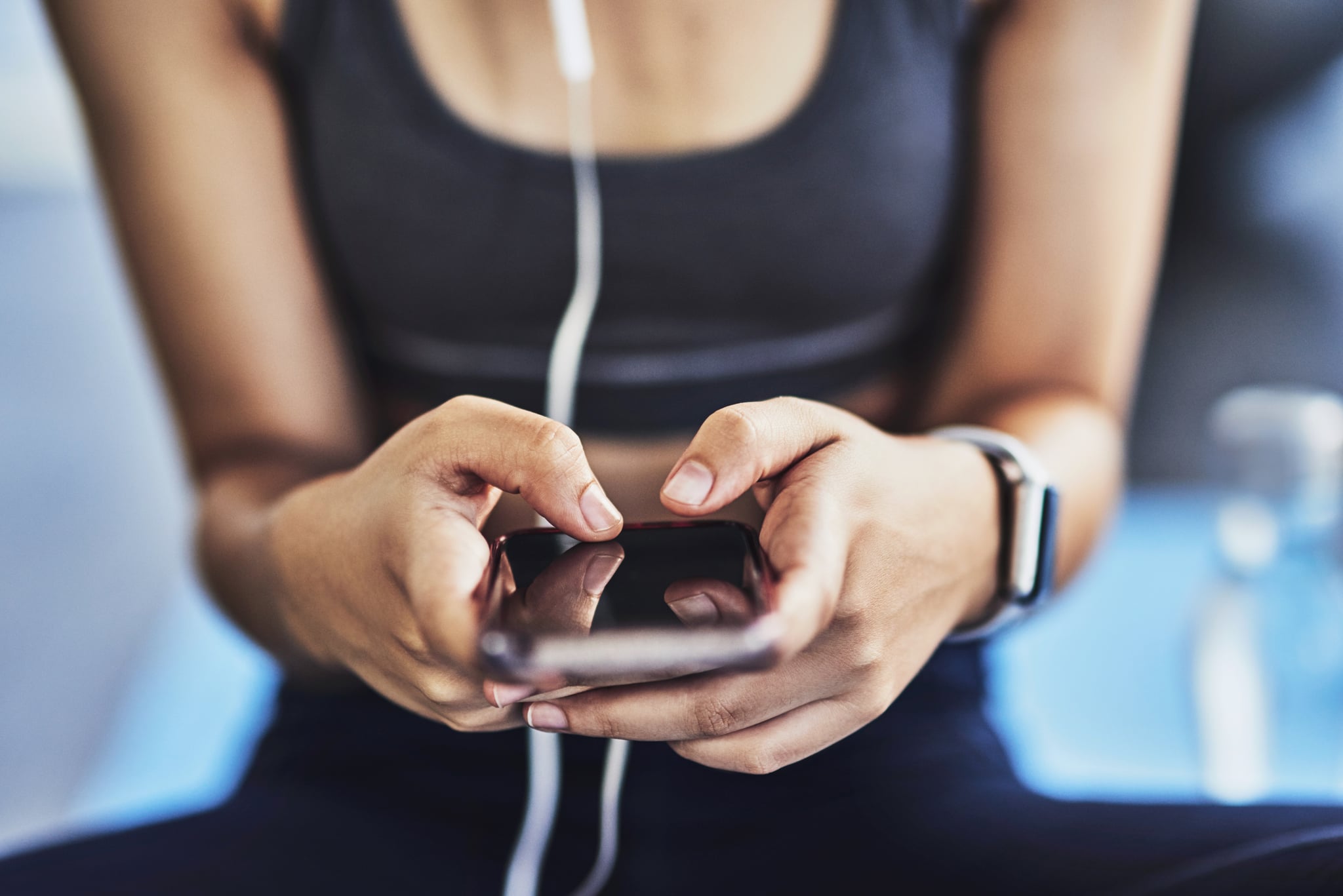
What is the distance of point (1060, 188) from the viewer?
46 centimetres

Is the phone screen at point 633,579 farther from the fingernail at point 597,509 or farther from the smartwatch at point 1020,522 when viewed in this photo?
the smartwatch at point 1020,522

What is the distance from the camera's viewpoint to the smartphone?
0.21 meters

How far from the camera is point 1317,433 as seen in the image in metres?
0.69

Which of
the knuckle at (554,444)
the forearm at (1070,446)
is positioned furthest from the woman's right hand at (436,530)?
the forearm at (1070,446)

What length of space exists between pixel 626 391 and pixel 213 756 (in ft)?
1.73

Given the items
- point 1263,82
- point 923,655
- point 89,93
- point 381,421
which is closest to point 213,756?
point 381,421

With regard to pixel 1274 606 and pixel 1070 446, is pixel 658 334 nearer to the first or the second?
pixel 1070 446

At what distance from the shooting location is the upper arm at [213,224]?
0.43 meters

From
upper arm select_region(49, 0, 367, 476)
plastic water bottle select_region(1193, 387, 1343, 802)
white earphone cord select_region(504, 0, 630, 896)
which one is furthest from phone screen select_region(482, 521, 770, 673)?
plastic water bottle select_region(1193, 387, 1343, 802)

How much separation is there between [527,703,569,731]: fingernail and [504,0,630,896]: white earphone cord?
112 mm

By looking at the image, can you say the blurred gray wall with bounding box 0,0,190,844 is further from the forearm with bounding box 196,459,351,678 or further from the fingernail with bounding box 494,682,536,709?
the fingernail with bounding box 494,682,536,709

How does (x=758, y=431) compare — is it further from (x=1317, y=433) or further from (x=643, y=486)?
(x=1317, y=433)

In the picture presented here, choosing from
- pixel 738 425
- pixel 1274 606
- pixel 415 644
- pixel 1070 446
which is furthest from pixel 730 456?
pixel 1274 606

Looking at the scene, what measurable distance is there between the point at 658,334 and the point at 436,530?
0.21 m
